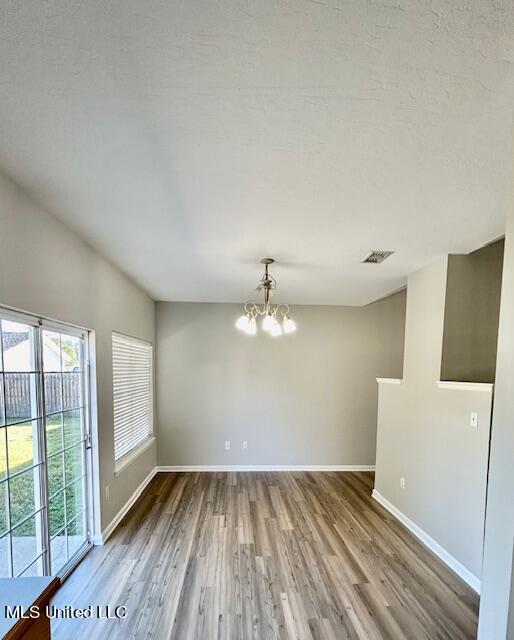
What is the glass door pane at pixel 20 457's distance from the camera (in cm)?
166

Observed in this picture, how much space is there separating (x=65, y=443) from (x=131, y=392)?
1.40 meters

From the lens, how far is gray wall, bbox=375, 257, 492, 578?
2.38 meters

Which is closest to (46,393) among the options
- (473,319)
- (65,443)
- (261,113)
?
(65,443)

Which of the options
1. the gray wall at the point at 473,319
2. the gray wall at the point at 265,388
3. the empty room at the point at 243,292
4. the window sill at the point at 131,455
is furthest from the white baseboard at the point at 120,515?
the gray wall at the point at 473,319

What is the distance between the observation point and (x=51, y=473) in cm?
212

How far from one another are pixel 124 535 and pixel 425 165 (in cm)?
367

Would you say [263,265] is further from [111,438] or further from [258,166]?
[111,438]

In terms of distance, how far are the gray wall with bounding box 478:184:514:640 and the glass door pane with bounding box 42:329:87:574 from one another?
245 centimetres

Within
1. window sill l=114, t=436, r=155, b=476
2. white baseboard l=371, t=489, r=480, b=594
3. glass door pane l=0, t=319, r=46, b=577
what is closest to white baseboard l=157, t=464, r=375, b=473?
window sill l=114, t=436, r=155, b=476

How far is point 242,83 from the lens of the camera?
0.99 metres

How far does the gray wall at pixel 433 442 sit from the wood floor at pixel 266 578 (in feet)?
0.95

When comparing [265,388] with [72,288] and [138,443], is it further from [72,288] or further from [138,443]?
[72,288]

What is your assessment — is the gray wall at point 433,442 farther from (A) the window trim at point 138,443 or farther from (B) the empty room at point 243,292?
(A) the window trim at point 138,443

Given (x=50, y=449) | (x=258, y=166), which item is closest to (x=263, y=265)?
(x=258, y=166)
